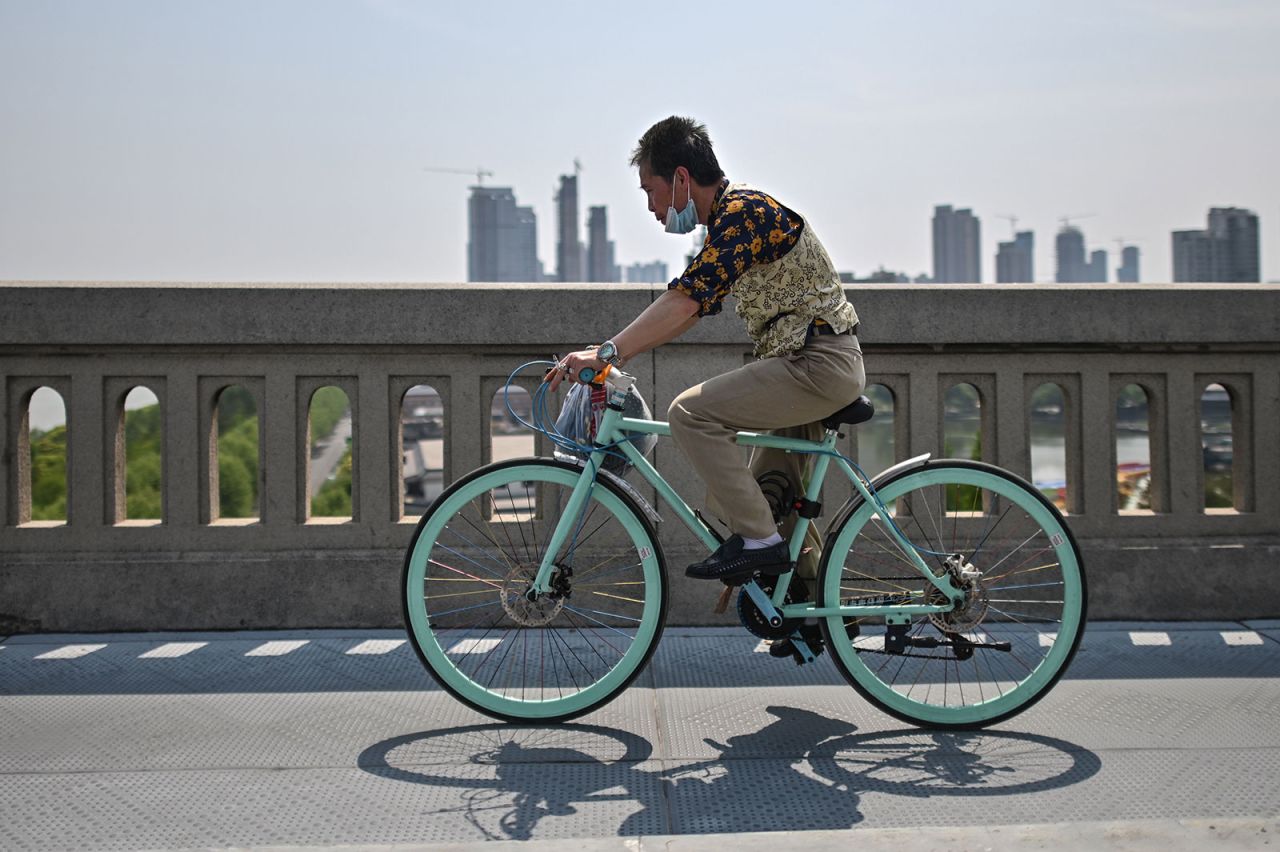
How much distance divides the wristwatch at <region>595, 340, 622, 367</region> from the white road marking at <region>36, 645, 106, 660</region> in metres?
2.77

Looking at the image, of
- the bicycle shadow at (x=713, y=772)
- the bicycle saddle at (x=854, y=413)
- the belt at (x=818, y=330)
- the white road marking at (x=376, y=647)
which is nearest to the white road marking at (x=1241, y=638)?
the bicycle shadow at (x=713, y=772)

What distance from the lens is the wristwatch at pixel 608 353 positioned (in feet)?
13.1

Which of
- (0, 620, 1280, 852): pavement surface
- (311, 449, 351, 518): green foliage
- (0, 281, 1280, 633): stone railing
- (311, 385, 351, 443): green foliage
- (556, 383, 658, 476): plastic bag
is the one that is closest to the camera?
(0, 620, 1280, 852): pavement surface

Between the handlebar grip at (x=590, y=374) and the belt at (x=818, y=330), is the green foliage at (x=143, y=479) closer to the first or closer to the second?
the handlebar grip at (x=590, y=374)

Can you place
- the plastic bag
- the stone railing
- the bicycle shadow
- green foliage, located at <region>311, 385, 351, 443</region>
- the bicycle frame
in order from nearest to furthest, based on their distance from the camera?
1. the bicycle shadow
2. the bicycle frame
3. the plastic bag
4. the stone railing
5. green foliage, located at <region>311, 385, 351, 443</region>

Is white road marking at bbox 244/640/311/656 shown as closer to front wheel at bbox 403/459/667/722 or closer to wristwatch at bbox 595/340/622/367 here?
front wheel at bbox 403/459/667/722

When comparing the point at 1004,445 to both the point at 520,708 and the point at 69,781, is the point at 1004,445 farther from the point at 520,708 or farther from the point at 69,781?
the point at 69,781

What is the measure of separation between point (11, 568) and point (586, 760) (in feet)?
10.5

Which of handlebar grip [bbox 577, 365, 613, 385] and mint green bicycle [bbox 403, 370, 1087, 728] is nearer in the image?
handlebar grip [bbox 577, 365, 613, 385]

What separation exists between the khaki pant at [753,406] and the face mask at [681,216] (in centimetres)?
51

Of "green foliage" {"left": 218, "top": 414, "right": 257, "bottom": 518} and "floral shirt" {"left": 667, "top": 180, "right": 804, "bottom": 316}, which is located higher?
"floral shirt" {"left": 667, "top": 180, "right": 804, "bottom": 316}

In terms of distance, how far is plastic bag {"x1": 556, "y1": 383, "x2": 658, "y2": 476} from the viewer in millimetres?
4340

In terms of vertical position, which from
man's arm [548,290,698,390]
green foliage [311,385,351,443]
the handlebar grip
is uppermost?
green foliage [311,385,351,443]

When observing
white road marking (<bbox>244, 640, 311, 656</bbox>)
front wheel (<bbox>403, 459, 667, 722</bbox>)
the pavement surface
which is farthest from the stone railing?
front wheel (<bbox>403, 459, 667, 722</bbox>)
